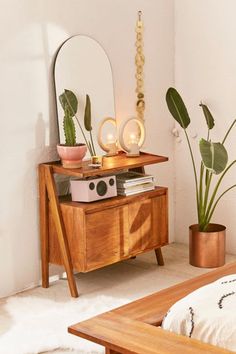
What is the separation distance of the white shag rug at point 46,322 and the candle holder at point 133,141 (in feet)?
3.26

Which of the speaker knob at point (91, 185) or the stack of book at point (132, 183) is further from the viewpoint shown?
the stack of book at point (132, 183)

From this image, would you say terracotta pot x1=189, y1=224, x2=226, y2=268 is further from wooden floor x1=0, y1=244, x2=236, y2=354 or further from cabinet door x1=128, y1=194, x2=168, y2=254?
cabinet door x1=128, y1=194, x2=168, y2=254

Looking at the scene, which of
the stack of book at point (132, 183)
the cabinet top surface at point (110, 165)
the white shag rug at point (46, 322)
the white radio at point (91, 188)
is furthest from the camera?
the stack of book at point (132, 183)

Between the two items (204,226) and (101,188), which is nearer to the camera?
(101,188)

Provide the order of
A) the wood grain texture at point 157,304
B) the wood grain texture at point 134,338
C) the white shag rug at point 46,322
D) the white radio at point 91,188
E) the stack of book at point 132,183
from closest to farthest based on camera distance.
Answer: the wood grain texture at point 134,338 → the wood grain texture at point 157,304 → the white shag rug at point 46,322 → the white radio at point 91,188 → the stack of book at point 132,183

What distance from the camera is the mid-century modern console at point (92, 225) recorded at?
399 cm

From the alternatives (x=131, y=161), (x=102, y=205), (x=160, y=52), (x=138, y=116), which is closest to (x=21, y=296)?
(x=102, y=205)

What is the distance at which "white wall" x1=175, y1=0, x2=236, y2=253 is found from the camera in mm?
4695

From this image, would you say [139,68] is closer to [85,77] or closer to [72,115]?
[85,77]

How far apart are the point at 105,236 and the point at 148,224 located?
0.40m

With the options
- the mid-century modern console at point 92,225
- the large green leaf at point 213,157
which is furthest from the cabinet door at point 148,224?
the large green leaf at point 213,157

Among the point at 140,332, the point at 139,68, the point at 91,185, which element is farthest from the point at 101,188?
the point at 140,332

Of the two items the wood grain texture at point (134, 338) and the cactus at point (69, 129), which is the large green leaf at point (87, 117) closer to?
the cactus at point (69, 129)

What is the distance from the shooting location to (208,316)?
7.07 ft
